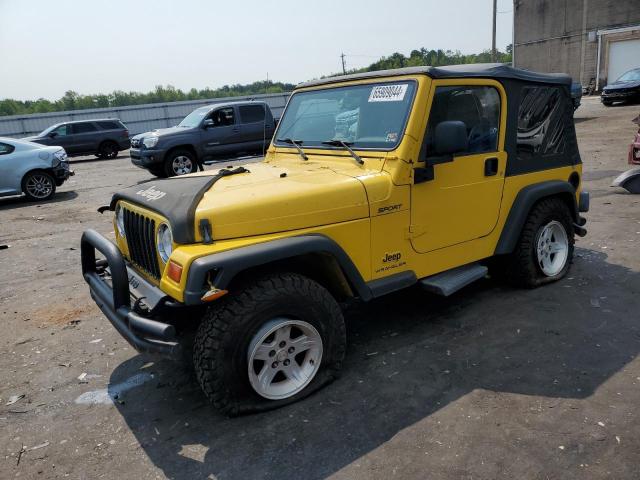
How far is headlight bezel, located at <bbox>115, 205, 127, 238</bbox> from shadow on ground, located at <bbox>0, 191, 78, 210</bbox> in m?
8.44

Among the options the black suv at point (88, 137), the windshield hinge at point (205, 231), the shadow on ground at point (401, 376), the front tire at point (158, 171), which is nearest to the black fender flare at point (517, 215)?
the shadow on ground at point (401, 376)

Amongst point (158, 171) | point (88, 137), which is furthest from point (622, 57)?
point (88, 137)

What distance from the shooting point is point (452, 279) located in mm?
3826

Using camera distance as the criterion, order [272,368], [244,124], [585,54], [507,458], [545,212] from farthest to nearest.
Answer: [585,54] < [244,124] < [545,212] < [272,368] < [507,458]

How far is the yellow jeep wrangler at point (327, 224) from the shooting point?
2.81 m

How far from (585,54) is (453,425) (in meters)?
37.0

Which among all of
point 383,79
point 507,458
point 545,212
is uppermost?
point 383,79

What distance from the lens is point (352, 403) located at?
3104 mm

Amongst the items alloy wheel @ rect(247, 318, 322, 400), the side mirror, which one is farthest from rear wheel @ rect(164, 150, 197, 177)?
alloy wheel @ rect(247, 318, 322, 400)

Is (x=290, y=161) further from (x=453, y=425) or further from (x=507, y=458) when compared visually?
(x=507, y=458)

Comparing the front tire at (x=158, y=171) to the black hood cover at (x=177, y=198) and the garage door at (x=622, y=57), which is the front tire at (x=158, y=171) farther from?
the garage door at (x=622, y=57)

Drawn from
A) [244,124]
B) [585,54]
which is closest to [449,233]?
[244,124]

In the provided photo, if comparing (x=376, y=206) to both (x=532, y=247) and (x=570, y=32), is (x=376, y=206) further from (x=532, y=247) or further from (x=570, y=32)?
(x=570, y=32)

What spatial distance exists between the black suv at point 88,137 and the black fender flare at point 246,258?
20.1 m
